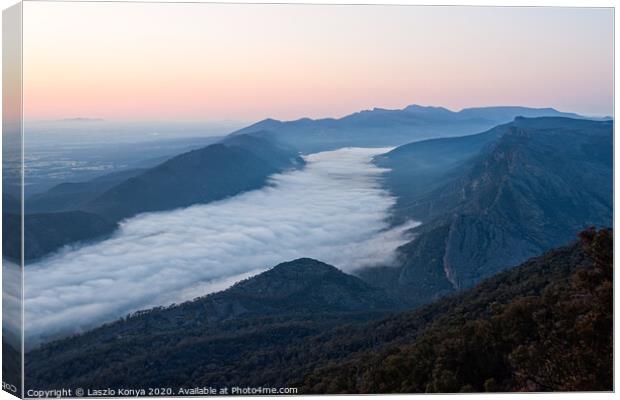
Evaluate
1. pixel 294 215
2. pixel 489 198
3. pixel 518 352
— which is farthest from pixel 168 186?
pixel 518 352

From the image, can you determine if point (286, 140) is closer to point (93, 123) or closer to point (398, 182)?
point (398, 182)

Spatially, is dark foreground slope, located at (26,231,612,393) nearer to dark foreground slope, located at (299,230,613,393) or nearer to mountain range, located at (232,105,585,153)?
dark foreground slope, located at (299,230,613,393)

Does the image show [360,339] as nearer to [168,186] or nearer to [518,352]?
[518,352]

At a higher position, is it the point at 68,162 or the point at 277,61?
the point at 277,61

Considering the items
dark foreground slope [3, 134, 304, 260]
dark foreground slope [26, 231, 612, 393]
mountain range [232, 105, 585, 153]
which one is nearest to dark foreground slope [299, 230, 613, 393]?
dark foreground slope [26, 231, 612, 393]

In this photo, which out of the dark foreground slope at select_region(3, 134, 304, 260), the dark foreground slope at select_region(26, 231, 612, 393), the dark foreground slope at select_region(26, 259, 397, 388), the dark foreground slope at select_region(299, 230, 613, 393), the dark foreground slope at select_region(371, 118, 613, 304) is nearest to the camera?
the dark foreground slope at select_region(299, 230, 613, 393)

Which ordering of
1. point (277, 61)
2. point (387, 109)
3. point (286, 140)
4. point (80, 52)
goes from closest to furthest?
point (80, 52) < point (277, 61) < point (387, 109) < point (286, 140)

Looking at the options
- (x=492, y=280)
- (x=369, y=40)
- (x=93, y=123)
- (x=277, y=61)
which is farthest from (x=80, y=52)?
(x=492, y=280)
